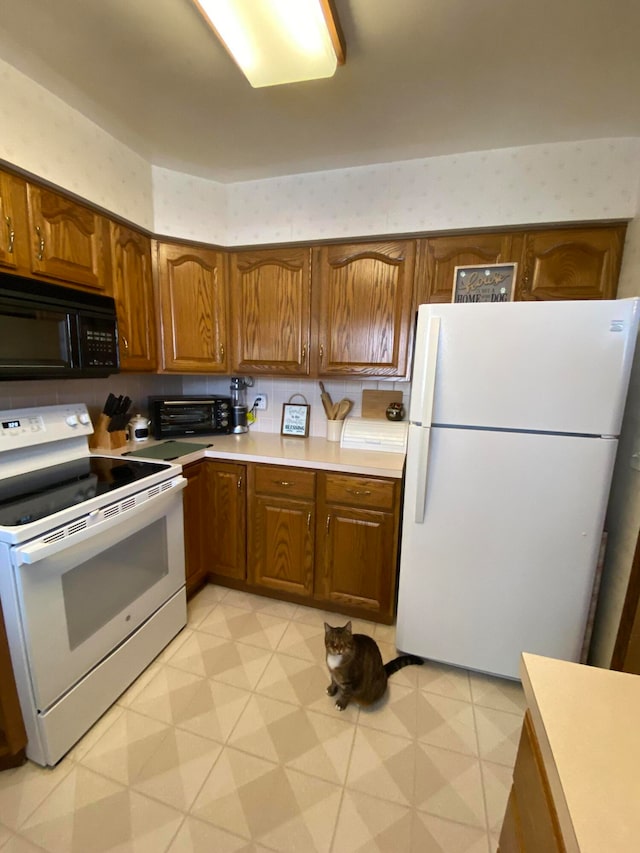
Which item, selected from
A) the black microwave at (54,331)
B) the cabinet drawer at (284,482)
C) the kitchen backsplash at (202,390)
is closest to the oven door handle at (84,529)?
the cabinet drawer at (284,482)

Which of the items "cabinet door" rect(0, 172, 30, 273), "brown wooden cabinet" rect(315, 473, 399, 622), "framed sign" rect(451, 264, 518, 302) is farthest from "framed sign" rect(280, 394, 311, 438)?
"cabinet door" rect(0, 172, 30, 273)

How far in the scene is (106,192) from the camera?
171 cm

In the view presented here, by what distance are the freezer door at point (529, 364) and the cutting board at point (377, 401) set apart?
826 millimetres

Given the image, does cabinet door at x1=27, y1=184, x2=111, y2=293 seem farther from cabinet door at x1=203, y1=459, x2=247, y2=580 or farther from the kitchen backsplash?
cabinet door at x1=203, y1=459, x2=247, y2=580

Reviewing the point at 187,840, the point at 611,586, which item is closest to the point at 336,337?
Result: the point at 611,586

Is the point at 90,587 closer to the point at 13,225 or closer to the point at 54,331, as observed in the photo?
the point at 54,331

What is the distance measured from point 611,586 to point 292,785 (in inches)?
56.1

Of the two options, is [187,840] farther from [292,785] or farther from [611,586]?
[611,586]

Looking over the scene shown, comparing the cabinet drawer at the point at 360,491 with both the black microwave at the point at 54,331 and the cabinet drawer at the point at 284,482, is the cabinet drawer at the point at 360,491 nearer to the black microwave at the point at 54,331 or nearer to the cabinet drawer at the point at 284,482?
the cabinet drawer at the point at 284,482

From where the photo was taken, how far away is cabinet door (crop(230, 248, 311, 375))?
83.5 inches

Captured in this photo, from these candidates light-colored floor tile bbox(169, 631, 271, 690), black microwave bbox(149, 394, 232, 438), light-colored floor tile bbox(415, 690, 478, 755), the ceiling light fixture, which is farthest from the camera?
black microwave bbox(149, 394, 232, 438)

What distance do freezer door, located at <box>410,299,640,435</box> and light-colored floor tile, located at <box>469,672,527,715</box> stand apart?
3.80 feet

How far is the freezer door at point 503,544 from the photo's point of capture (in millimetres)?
1390

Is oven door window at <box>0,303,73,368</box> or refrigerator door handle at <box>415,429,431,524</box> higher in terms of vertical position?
oven door window at <box>0,303,73,368</box>
